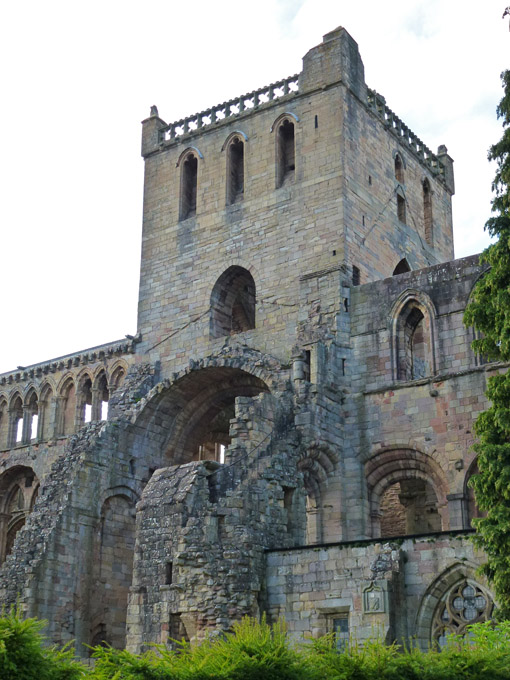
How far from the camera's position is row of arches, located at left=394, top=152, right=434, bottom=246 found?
29.9 meters

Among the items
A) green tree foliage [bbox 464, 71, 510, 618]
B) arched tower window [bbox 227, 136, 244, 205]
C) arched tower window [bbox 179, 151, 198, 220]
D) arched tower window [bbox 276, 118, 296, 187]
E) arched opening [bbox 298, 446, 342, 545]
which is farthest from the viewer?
arched tower window [bbox 179, 151, 198, 220]

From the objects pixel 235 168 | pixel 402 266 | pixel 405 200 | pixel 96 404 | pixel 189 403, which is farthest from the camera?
pixel 96 404

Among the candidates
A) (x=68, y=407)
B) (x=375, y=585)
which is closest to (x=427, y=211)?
(x=68, y=407)

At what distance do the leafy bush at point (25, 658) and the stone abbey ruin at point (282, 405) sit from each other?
319 inches

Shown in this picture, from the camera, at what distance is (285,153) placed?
28922 mm

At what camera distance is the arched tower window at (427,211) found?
3131 centimetres

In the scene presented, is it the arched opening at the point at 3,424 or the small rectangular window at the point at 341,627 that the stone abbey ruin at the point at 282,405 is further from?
the arched opening at the point at 3,424

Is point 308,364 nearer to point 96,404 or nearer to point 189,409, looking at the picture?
point 189,409

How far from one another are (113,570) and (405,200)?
13.7 meters

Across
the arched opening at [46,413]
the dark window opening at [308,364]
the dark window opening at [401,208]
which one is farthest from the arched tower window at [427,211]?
the arched opening at [46,413]

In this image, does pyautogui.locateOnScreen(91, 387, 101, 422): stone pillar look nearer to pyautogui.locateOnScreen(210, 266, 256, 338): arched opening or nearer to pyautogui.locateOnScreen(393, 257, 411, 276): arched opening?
pyautogui.locateOnScreen(210, 266, 256, 338): arched opening

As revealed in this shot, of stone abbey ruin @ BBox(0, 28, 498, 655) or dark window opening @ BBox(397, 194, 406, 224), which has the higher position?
dark window opening @ BBox(397, 194, 406, 224)

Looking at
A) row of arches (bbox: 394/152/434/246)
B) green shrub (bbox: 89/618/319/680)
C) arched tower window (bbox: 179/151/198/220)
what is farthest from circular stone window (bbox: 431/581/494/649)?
arched tower window (bbox: 179/151/198/220)

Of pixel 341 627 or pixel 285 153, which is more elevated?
pixel 285 153
